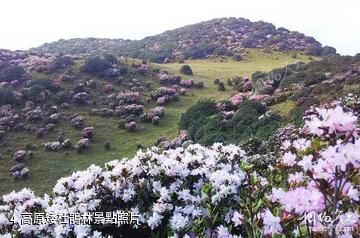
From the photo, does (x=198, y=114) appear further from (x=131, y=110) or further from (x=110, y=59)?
(x=110, y=59)

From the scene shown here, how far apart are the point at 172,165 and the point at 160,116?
21341 millimetres

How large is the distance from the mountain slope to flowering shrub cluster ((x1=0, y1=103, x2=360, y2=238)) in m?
49.9

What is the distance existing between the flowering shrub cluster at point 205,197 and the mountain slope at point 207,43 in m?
49.9

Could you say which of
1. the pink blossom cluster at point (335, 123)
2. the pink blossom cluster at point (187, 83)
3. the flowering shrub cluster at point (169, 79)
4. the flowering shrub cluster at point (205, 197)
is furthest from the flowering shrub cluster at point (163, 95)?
the pink blossom cluster at point (335, 123)

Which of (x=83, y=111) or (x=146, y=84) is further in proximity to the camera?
(x=146, y=84)

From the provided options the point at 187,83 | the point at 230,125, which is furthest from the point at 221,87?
the point at 230,125

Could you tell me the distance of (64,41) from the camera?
8669cm

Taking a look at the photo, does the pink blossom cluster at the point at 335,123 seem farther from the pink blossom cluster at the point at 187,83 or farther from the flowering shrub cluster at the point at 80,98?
the pink blossom cluster at the point at 187,83

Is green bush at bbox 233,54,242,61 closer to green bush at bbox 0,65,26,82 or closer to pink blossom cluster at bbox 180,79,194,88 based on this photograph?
pink blossom cluster at bbox 180,79,194,88

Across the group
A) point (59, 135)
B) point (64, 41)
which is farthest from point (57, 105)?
Answer: point (64, 41)

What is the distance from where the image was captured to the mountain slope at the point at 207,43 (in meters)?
58.6

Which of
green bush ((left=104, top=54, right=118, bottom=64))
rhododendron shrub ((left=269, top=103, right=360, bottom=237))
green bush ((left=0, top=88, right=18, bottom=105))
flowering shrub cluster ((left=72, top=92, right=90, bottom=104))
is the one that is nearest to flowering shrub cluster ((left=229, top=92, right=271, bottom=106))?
flowering shrub cluster ((left=72, top=92, right=90, bottom=104))

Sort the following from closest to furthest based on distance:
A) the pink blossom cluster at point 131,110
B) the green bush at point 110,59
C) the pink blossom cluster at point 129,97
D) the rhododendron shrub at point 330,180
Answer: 1. the rhododendron shrub at point 330,180
2. the pink blossom cluster at point 131,110
3. the pink blossom cluster at point 129,97
4. the green bush at point 110,59

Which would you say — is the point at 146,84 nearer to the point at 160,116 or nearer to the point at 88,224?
the point at 160,116
